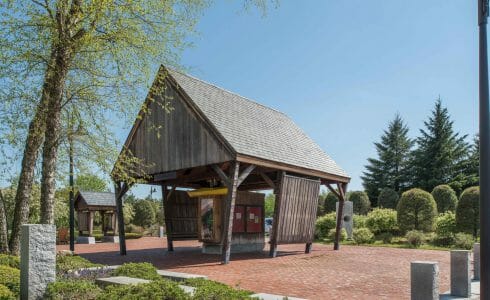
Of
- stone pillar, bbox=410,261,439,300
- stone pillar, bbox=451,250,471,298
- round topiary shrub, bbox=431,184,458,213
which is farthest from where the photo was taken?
round topiary shrub, bbox=431,184,458,213

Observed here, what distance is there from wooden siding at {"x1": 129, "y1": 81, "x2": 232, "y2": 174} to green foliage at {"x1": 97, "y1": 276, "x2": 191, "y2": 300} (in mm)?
8206

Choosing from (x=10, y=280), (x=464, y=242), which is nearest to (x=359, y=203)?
(x=464, y=242)

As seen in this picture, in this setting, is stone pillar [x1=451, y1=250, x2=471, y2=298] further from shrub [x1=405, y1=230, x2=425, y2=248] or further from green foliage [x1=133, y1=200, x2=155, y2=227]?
green foliage [x1=133, y1=200, x2=155, y2=227]

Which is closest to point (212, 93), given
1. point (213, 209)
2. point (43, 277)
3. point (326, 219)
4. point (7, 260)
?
→ point (213, 209)

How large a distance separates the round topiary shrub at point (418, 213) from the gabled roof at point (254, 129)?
9289 millimetres

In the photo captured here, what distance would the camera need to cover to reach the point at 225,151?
1491 cm

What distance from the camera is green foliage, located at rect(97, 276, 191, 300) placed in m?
6.37

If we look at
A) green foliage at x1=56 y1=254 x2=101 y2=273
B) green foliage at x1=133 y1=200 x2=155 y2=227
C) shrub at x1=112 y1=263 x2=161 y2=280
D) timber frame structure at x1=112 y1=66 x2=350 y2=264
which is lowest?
green foliage at x1=133 y1=200 x2=155 y2=227

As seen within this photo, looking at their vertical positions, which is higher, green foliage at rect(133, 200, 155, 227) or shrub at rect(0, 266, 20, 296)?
shrub at rect(0, 266, 20, 296)

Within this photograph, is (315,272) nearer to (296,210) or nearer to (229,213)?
(229,213)

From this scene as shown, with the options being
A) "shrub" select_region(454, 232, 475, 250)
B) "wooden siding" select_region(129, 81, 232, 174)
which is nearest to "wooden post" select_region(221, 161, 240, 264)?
"wooden siding" select_region(129, 81, 232, 174)

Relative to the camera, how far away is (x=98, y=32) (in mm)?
11992

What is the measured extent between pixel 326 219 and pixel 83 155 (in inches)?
749

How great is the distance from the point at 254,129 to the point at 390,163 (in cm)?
3785
